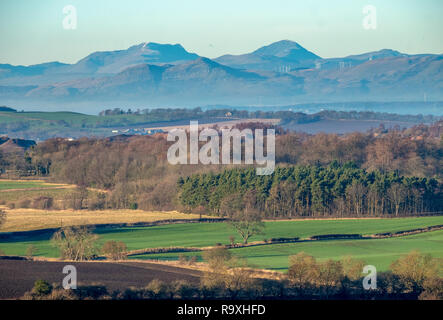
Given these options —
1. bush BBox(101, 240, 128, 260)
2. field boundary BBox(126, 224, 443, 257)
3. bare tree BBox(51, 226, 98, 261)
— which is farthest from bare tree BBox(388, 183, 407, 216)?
bare tree BBox(51, 226, 98, 261)

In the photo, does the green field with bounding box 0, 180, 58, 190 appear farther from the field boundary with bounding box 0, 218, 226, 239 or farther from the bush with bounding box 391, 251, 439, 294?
the bush with bounding box 391, 251, 439, 294

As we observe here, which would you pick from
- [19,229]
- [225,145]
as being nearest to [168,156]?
[225,145]

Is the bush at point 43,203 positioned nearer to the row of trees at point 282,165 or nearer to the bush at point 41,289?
the row of trees at point 282,165

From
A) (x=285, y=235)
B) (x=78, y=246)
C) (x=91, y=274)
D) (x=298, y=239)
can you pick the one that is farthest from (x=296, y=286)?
(x=285, y=235)

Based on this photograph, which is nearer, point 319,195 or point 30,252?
point 30,252

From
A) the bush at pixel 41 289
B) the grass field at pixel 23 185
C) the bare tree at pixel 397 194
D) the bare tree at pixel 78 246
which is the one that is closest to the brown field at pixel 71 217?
the bare tree at pixel 78 246

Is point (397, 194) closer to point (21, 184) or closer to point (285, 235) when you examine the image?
point (285, 235)

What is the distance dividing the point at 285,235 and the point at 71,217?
1577cm

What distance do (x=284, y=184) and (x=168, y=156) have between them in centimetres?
2176

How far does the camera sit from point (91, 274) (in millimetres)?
32969

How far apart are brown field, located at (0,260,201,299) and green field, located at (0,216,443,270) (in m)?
4.32

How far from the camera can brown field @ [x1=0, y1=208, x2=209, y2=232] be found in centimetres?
5109

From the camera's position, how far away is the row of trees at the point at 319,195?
59000 mm
